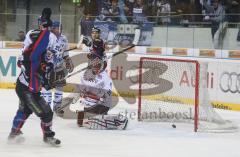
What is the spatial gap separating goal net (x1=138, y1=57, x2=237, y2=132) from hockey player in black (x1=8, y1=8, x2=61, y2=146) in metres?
2.48

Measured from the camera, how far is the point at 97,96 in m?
9.09

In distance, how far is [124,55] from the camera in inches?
521

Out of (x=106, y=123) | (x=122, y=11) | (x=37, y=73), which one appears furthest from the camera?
(x=122, y=11)

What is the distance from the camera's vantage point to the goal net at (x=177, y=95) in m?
9.01

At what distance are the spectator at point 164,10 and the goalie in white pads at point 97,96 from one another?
400 cm

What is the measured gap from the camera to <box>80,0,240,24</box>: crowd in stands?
12906mm

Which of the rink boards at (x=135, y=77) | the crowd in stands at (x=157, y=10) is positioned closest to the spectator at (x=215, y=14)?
the crowd in stands at (x=157, y=10)

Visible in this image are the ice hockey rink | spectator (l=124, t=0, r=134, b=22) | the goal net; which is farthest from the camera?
spectator (l=124, t=0, r=134, b=22)

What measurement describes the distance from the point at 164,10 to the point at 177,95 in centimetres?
368

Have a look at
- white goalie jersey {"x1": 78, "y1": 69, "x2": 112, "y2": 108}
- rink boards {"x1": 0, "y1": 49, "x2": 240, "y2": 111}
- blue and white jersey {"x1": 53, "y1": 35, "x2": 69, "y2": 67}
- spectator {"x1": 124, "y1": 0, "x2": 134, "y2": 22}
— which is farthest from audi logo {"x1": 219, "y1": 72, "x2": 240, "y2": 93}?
blue and white jersey {"x1": 53, "y1": 35, "x2": 69, "y2": 67}

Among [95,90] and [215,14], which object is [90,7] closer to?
Result: [215,14]

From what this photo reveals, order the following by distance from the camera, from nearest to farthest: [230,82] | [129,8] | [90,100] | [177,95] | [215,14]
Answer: [90,100] → [177,95] → [230,82] → [215,14] → [129,8]

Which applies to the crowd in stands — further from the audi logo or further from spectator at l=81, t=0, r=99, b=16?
the audi logo

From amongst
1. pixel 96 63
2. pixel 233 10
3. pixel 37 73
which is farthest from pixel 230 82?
pixel 37 73
